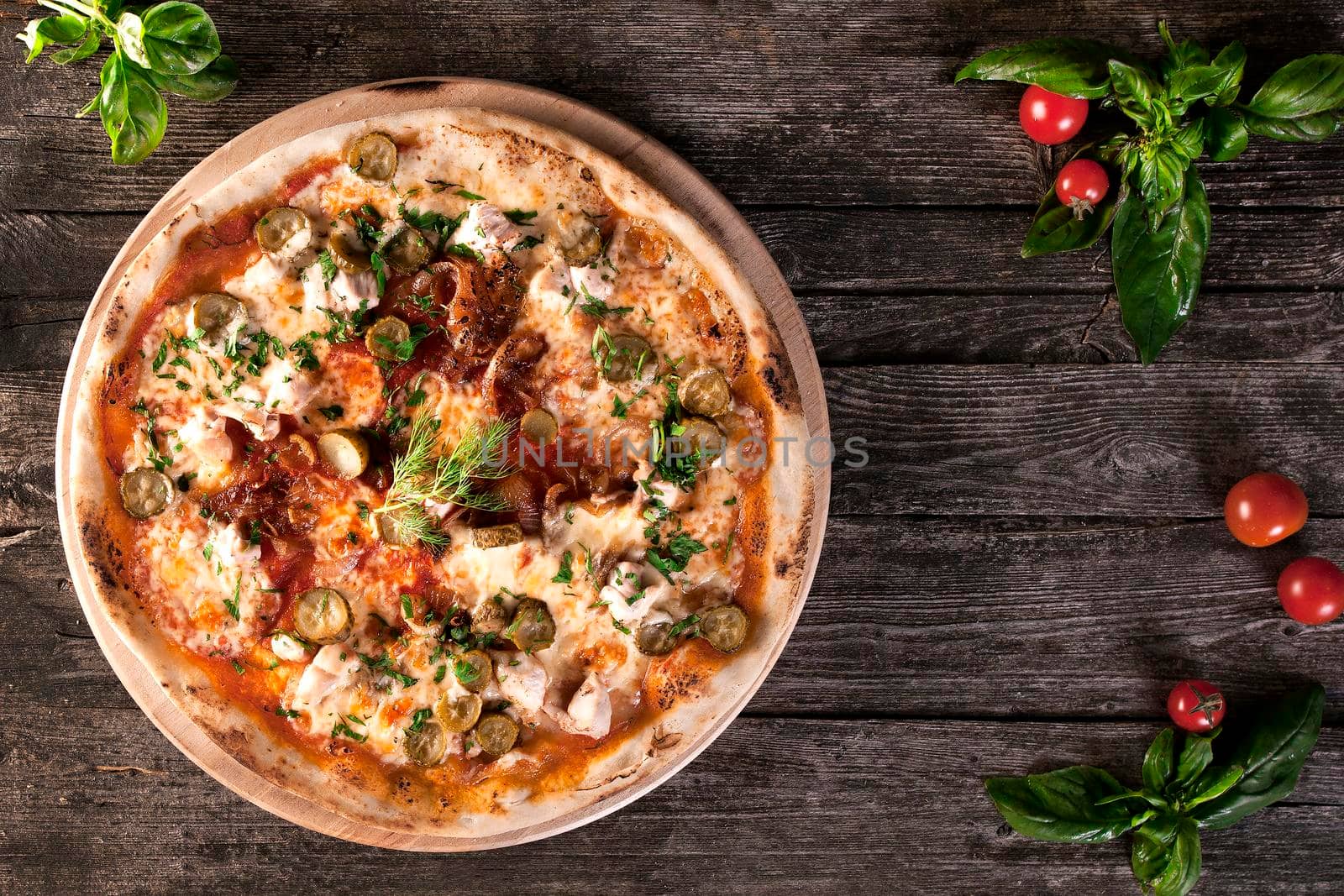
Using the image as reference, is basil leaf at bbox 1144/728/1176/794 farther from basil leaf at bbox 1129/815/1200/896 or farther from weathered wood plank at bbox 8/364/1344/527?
weathered wood plank at bbox 8/364/1344/527

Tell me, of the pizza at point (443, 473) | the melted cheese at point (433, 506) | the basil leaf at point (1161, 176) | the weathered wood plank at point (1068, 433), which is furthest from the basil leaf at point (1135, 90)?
the melted cheese at point (433, 506)

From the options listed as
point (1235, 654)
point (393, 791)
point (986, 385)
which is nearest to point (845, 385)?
point (986, 385)

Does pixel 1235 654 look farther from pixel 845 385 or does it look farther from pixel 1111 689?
pixel 845 385

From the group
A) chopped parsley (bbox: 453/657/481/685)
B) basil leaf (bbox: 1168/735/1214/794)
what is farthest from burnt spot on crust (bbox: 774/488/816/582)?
basil leaf (bbox: 1168/735/1214/794)

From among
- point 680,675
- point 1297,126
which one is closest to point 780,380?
point 680,675

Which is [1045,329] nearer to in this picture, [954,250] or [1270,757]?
[954,250]

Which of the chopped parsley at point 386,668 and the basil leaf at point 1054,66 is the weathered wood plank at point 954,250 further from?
the chopped parsley at point 386,668
